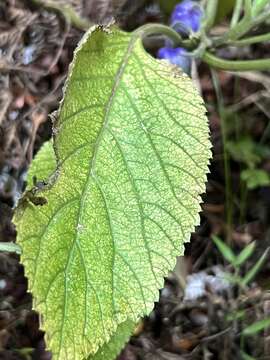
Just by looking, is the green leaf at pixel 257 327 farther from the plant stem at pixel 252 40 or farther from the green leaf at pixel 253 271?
the plant stem at pixel 252 40

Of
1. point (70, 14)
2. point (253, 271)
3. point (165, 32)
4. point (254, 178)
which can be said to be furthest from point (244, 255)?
point (70, 14)

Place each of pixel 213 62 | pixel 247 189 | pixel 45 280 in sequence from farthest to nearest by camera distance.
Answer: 1. pixel 247 189
2. pixel 213 62
3. pixel 45 280

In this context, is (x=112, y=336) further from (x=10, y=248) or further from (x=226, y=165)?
(x=226, y=165)

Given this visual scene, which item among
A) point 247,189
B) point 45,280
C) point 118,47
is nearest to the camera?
point 45,280

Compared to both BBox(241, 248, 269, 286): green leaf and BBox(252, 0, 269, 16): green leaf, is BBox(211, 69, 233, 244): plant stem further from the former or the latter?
BBox(252, 0, 269, 16): green leaf

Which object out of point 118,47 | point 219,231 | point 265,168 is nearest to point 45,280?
point 118,47

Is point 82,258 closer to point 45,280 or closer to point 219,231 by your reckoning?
point 45,280

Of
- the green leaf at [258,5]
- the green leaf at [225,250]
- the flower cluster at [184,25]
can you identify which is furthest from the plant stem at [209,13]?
the green leaf at [225,250]
